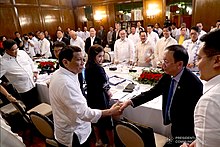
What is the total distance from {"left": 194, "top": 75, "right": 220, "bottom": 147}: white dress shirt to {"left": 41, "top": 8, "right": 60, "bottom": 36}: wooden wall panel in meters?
10.2

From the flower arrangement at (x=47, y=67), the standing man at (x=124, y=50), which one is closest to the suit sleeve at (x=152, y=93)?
the standing man at (x=124, y=50)

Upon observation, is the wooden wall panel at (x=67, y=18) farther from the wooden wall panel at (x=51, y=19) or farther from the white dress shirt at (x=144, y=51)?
the white dress shirt at (x=144, y=51)

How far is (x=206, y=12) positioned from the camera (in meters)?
7.87

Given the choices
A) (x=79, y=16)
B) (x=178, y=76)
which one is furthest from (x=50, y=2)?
(x=178, y=76)

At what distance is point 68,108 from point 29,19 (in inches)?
352

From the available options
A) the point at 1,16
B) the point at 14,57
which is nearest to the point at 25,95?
the point at 14,57

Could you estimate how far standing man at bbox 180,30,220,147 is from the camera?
82cm

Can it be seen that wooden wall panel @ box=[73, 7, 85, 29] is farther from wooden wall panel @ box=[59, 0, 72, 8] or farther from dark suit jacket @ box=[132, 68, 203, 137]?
dark suit jacket @ box=[132, 68, 203, 137]

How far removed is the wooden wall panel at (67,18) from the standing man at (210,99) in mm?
10913

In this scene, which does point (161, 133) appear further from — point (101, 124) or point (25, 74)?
point (25, 74)

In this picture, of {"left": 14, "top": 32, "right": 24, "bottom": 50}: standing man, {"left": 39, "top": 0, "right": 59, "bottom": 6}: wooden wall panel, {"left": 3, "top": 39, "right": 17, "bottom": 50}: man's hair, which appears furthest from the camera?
{"left": 39, "top": 0, "right": 59, "bottom": 6}: wooden wall panel

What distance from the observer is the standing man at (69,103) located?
1.50 m

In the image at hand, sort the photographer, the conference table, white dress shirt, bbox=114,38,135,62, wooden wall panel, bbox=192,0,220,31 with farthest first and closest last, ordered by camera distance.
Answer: wooden wall panel, bbox=192,0,220,31
the photographer
white dress shirt, bbox=114,38,135,62
the conference table

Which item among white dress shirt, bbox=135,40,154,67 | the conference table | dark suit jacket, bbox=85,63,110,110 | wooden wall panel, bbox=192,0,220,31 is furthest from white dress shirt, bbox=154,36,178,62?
wooden wall panel, bbox=192,0,220,31
